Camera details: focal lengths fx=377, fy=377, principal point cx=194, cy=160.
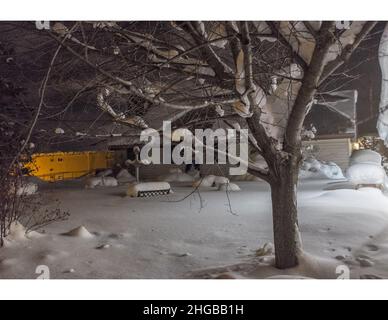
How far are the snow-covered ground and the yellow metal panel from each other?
25.7 ft

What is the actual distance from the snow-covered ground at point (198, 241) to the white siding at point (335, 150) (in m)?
6.93

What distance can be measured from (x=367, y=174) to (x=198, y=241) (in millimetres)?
5864

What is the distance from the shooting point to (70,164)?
1728 centimetres

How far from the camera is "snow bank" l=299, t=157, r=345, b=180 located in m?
14.6

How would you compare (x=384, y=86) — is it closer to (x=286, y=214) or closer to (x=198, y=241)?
(x=286, y=214)

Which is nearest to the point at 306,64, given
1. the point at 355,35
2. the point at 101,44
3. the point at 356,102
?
the point at 355,35

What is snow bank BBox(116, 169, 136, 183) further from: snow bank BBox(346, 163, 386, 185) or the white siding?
snow bank BBox(346, 163, 386, 185)

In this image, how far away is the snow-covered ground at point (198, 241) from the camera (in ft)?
13.8

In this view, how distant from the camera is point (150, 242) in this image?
554cm

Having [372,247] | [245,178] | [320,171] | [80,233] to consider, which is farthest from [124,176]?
[372,247]

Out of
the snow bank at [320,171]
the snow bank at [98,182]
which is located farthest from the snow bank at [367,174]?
the snow bank at [98,182]

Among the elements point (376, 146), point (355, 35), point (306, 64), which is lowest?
point (376, 146)
